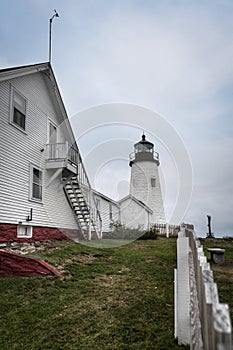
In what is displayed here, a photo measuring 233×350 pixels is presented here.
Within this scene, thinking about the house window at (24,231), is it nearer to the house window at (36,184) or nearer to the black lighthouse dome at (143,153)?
the house window at (36,184)

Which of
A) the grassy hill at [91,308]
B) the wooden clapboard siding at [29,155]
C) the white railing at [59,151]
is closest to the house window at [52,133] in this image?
the wooden clapboard siding at [29,155]

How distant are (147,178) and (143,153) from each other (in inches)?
110

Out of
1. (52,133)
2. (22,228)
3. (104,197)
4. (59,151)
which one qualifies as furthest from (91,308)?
(104,197)

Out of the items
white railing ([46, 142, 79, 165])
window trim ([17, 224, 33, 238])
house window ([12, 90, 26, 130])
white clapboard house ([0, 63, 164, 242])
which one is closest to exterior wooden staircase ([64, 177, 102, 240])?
white clapboard house ([0, 63, 164, 242])

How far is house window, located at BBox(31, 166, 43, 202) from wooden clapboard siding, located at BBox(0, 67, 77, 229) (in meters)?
0.26

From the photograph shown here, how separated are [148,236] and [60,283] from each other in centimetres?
1195

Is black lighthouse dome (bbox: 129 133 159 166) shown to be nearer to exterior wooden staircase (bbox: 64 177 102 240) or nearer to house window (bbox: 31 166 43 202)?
exterior wooden staircase (bbox: 64 177 102 240)

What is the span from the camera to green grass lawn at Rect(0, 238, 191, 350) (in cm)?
386

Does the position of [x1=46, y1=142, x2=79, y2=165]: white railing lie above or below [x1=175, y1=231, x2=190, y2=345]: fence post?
above

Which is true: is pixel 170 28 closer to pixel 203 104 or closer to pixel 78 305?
pixel 203 104

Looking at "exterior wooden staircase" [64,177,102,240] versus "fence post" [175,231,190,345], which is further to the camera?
"exterior wooden staircase" [64,177,102,240]

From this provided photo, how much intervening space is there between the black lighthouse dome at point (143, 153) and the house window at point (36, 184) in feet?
61.1

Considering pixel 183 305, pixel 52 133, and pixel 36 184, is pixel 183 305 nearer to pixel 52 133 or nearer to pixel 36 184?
pixel 36 184

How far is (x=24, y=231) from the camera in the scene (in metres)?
11.6
